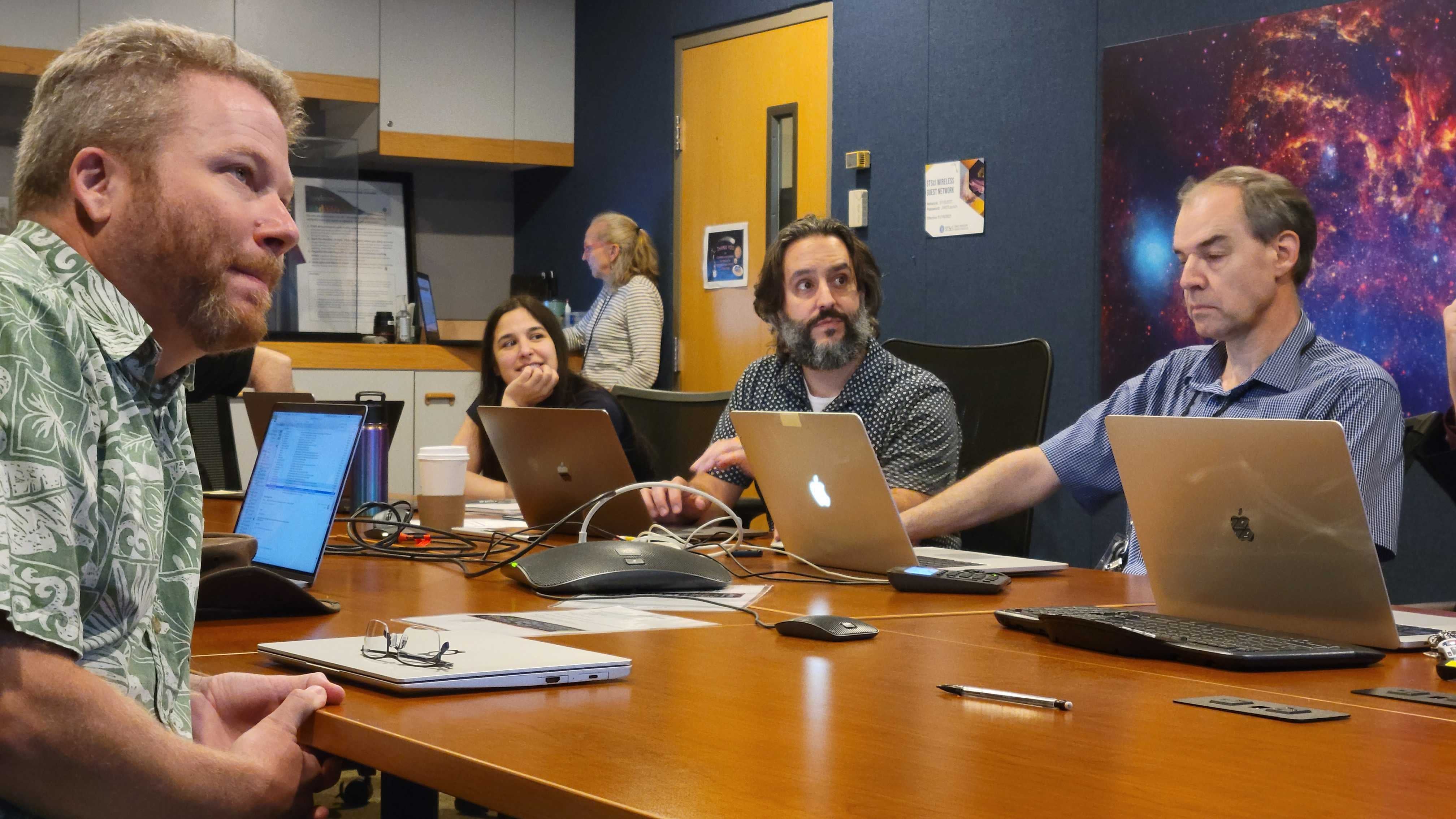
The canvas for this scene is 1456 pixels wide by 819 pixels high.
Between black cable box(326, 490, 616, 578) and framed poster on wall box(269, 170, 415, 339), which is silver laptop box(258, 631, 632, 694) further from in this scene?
framed poster on wall box(269, 170, 415, 339)

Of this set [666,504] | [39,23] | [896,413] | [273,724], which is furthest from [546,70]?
[273,724]

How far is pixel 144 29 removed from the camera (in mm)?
1017

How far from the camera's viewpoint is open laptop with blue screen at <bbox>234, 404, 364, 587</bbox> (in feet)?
5.52

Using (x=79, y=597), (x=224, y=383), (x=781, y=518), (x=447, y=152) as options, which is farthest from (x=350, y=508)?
(x=447, y=152)

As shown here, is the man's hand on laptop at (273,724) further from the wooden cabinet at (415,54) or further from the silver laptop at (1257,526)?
the wooden cabinet at (415,54)

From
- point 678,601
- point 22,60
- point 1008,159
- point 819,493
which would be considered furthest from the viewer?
point 22,60

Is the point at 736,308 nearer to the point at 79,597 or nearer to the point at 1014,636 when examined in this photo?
the point at 1014,636

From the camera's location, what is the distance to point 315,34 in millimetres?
5883

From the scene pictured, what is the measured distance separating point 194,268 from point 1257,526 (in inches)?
37.8

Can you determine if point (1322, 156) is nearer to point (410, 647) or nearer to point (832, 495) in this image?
point (832, 495)

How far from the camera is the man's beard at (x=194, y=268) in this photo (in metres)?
0.98

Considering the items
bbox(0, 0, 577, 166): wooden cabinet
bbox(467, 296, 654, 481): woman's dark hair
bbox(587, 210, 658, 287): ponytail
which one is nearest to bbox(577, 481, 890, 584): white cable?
bbox(467, 296, 654, 481): woman's dark hair

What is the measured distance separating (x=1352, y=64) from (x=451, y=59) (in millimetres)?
3916

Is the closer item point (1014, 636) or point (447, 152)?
point (1014, 636)
